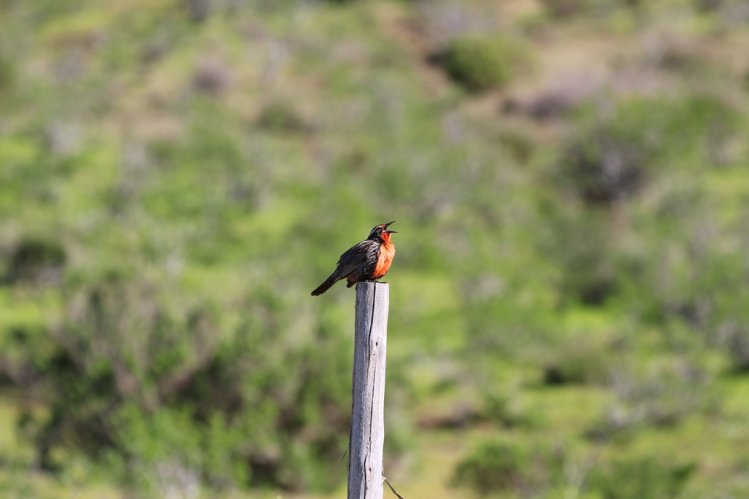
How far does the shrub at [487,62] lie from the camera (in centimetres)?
4453

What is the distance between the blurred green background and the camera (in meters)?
16.4

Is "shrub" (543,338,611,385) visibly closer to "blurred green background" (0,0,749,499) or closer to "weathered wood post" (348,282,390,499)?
"blurred green background" (0,0,749,499)

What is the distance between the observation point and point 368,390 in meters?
5.80

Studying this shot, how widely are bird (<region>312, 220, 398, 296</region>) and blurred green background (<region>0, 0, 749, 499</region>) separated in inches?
318

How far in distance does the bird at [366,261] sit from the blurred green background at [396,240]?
26.5 feet

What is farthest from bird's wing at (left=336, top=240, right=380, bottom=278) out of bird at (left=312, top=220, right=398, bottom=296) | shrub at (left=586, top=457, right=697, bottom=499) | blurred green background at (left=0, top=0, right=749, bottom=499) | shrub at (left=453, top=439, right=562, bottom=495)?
shrub at (left=453, top=439, right=562, bottom=495)

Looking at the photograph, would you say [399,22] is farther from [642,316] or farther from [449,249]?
[642,316]

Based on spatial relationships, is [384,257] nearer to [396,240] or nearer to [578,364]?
[578,364]

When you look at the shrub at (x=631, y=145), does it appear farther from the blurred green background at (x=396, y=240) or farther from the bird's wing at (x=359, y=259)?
the bird's wing at (x=359, y=259)

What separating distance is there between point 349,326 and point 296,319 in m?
5.20

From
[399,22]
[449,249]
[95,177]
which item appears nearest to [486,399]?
[449,249]

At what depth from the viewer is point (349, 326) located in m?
22.8

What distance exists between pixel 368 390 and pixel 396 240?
21.8m

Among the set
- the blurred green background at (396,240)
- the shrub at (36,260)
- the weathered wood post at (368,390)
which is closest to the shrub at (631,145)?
the blurred green background at (396,240)
